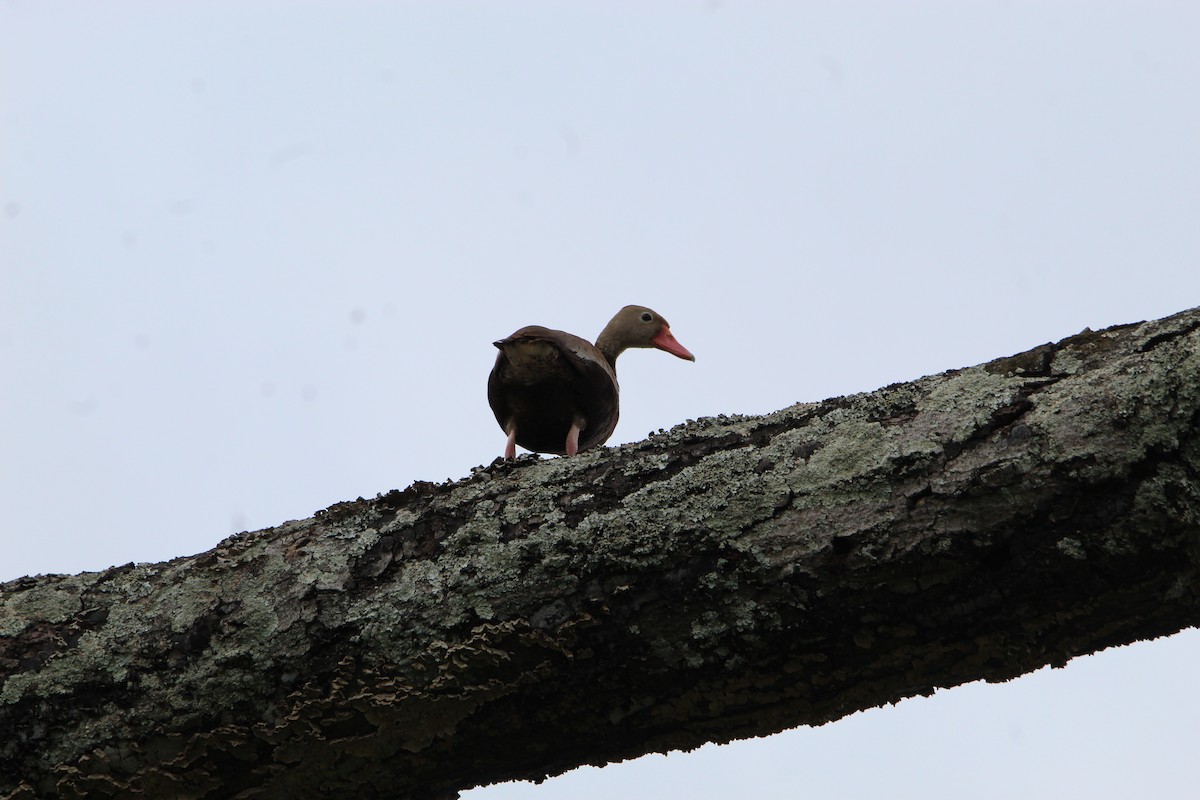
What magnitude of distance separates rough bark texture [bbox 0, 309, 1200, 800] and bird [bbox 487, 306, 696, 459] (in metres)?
3.03

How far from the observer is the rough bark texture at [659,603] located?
189 cm

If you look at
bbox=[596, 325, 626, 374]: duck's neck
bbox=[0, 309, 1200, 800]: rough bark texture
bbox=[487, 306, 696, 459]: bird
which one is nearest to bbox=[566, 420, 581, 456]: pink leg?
bbox=[487, 306, 696, 459]: bird

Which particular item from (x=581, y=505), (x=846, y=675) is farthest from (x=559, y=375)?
(x=846, y=675)

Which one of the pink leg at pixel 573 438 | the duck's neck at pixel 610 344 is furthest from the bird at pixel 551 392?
the duck's neck at pixel 610 344

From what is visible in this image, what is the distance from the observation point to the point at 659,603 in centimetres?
207

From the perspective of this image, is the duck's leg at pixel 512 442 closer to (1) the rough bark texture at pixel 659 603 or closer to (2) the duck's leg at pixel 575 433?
(2) the duck's leg at pixel 575 433

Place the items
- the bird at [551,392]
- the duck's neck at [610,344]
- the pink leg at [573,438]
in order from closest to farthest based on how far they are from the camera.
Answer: the bird at [551,392]
the pink leg at [573,438]
the duck's neck at [610,344]

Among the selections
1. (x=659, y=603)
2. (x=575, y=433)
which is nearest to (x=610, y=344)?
(x=575, y=433)

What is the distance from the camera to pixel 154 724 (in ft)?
7.16

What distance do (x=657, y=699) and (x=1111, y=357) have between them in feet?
3.13

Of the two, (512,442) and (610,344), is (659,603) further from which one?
(610,344)

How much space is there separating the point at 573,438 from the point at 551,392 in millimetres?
244

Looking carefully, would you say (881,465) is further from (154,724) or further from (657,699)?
(154,724)

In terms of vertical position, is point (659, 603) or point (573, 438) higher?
point (573, 438)
